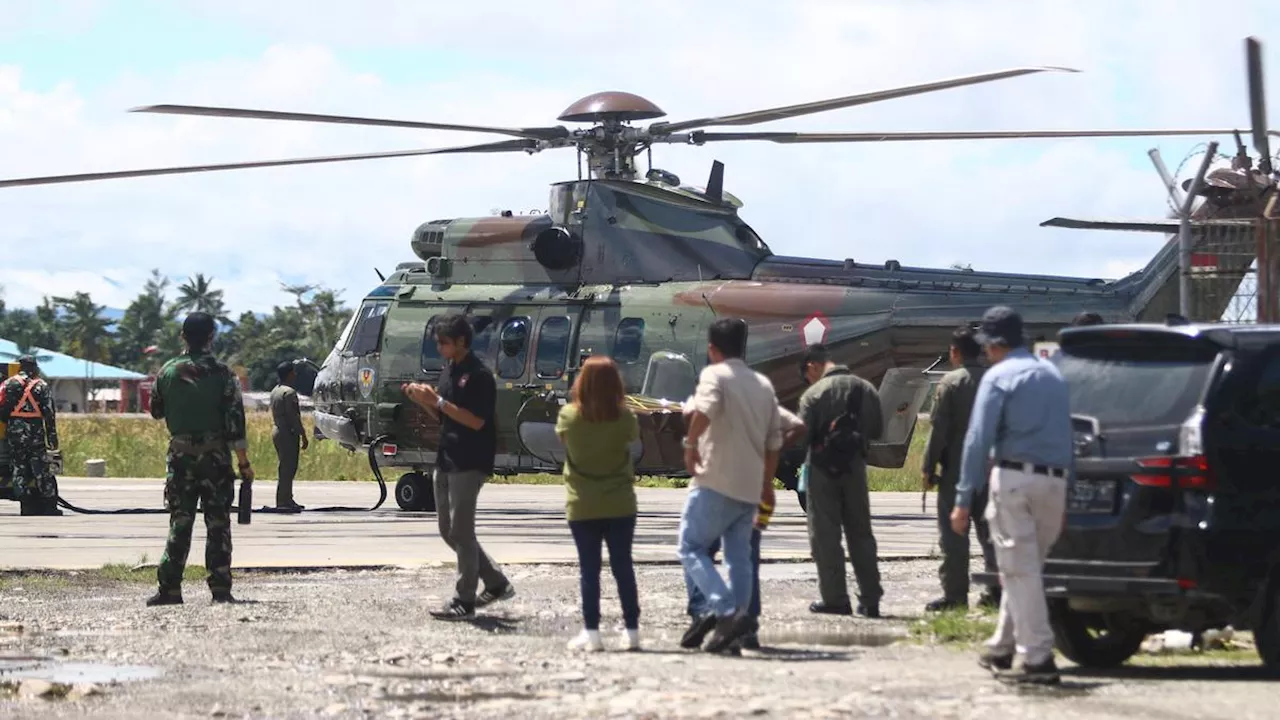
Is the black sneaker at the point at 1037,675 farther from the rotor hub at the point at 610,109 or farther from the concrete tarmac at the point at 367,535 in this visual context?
the rotor hub at the point at 610,109

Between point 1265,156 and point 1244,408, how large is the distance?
12.3 feet

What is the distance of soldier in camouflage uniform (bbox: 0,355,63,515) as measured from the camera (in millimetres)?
21984

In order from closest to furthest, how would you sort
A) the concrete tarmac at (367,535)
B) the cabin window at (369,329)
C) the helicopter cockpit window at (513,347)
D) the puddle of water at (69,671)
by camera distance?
the puddle of water at (69,671) → the concrete tarmac at (367,535) → the helicopter cockpit window at (513,347) → the cabin window at (369,329)

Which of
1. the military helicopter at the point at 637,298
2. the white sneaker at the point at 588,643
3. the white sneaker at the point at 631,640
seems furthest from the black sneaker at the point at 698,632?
the military helicopter at the point at 637,298

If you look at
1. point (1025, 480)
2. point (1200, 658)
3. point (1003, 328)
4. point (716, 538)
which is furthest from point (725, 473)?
point (1200, 658)

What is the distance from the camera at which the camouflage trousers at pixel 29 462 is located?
22.0 metres

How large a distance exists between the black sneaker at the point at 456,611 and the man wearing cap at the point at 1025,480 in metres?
3.74

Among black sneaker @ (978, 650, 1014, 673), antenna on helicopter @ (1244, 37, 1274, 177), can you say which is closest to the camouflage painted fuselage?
antenna on helicopter @ (1244, 37, 1274, 177)

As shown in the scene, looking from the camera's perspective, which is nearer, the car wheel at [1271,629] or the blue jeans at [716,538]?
the car wheel at [1271,629]

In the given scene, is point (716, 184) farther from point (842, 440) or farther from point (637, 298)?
point (842, 440)

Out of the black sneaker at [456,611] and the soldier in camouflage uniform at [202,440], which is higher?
the soldier in camouflage uniform at [202,440]

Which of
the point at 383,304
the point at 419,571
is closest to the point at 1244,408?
the point at 419,571

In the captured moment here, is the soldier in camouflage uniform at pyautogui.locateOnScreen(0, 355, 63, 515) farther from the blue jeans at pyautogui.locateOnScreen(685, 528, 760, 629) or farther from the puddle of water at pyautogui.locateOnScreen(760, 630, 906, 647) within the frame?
the blue jeans at pyautogui.locateOnScreen(685, 528, 760, 629)

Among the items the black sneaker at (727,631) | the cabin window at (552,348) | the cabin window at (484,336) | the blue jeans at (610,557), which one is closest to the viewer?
the black sneaker at (727,631)
